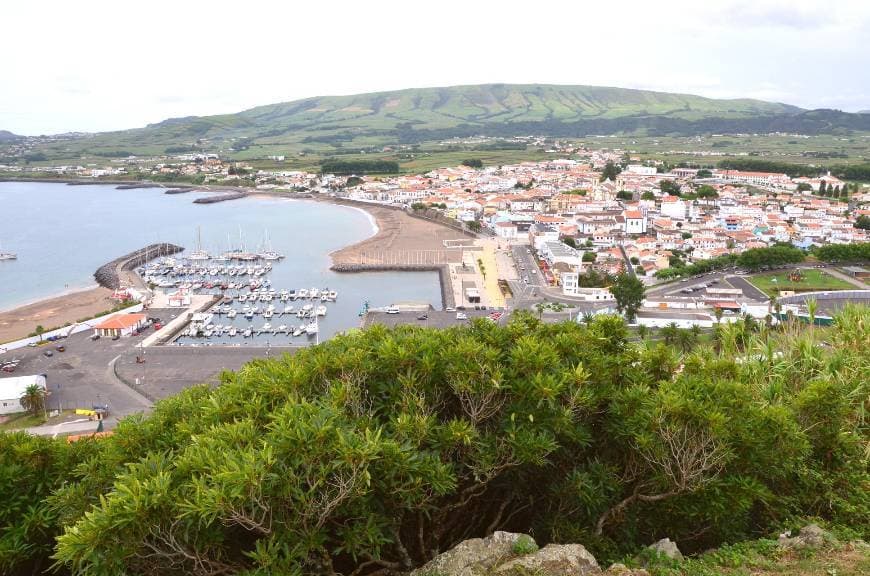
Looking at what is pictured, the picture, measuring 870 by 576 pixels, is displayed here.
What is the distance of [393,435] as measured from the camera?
3520mm

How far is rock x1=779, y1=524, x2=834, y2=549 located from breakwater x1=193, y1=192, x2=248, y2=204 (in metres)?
49.7

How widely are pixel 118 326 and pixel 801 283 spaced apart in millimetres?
22861

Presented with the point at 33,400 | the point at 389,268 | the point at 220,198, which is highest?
the point at 220,198

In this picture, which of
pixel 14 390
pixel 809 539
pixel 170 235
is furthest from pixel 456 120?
pixel 809 539

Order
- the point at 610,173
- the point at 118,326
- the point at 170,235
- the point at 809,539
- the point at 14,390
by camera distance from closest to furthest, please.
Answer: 1. the point at 809,539
2. the point at 14,390
3. the point at 118,326
4. the point at 170,235
5. the point at 610,173

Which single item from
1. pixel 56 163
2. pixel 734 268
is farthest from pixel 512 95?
pixel 734 268

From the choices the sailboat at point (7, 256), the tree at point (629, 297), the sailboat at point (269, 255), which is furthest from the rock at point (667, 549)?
the sailboat at point (7, 256)

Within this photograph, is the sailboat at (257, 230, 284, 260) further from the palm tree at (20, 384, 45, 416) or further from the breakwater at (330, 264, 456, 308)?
the palm tree at (20, 384, 45, 416)

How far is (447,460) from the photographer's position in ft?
12.2

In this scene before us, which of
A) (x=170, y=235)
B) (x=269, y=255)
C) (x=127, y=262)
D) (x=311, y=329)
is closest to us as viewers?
(x=311, y=329)

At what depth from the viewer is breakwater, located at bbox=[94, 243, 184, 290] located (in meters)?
25.3

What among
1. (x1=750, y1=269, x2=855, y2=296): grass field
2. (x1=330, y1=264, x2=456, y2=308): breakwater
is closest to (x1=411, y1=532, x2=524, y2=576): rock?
(x1=750, y1=269, x2=855, y2=296): grass field

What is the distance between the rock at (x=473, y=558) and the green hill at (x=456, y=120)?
8619 cm

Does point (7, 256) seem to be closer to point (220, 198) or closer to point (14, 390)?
point (220, 198)
